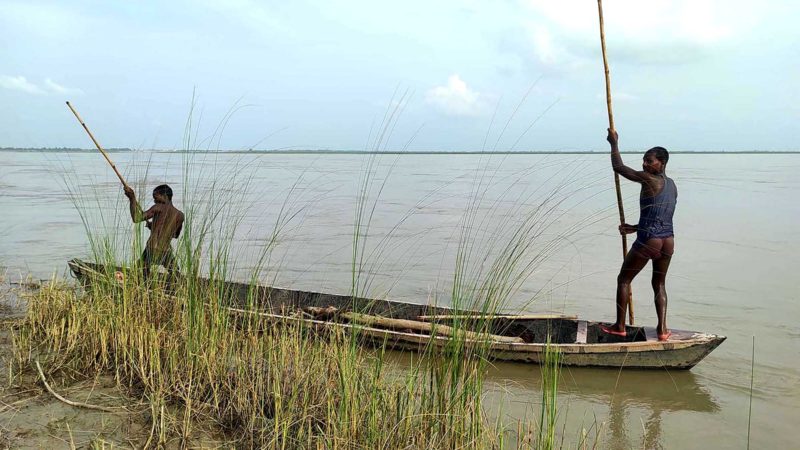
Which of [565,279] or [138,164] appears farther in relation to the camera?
[565,279]

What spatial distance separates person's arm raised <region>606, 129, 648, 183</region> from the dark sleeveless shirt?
0.20m

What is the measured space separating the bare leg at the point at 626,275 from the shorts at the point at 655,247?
4 cm

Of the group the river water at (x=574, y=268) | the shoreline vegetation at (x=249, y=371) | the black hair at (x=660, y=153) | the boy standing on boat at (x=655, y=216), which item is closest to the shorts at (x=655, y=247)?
the boy standing on boat at (x=655, y=216)

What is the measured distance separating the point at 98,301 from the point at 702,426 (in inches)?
180

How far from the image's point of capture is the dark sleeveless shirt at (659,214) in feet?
16.6

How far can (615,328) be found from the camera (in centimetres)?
564

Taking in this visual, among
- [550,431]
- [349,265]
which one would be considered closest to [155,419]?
[550,431]

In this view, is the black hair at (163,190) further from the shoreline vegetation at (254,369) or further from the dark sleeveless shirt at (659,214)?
the dark sleeveless shirt at (659,214)

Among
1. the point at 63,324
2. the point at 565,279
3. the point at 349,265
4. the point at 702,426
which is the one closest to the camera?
the point at 63,324

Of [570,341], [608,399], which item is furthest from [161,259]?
[570,341]

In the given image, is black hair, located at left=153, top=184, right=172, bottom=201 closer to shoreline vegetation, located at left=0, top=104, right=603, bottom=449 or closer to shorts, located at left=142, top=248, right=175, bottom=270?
shorts, located at left=142, top=248, right=175, bottom=270

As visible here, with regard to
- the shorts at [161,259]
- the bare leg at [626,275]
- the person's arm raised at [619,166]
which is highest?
Result: the person's arm raised at [619,166]

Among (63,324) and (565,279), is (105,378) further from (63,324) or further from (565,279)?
(565,279)

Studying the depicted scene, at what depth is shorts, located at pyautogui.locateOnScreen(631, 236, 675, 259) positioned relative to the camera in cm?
513
